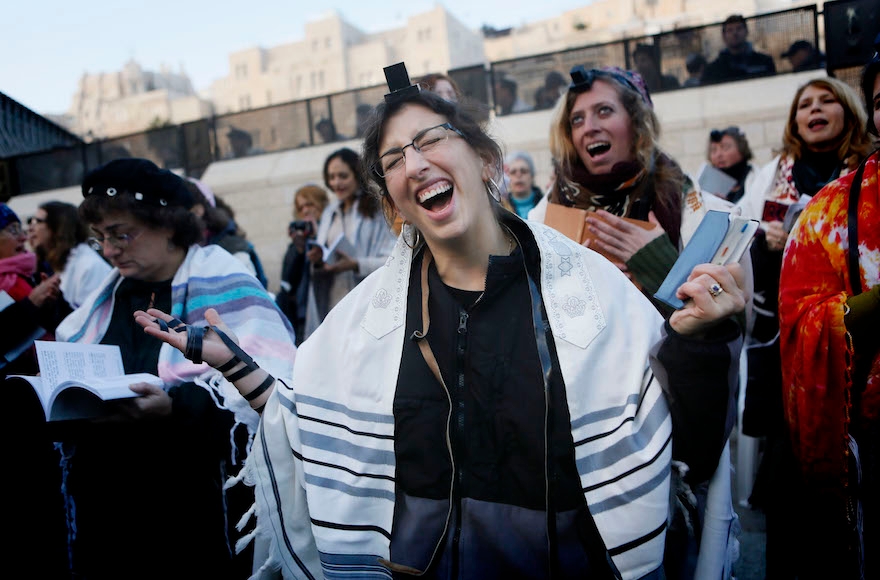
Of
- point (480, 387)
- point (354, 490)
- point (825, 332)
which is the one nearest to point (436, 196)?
point (480, 387)

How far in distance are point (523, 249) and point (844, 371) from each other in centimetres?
114

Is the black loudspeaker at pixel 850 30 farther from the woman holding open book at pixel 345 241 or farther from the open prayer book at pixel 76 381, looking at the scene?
the open prayer book at pixel 76 381

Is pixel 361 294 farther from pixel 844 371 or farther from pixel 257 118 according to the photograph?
pixel 257 118

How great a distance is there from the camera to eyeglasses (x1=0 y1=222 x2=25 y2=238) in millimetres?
4211

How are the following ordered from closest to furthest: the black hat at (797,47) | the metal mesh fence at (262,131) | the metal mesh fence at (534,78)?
the black hat at (797,47), the metal mesh fence at (534,78), the metal mesh fence at (262,131)

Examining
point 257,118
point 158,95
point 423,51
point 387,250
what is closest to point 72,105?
point 158,95

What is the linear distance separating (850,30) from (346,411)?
4210 millimetres

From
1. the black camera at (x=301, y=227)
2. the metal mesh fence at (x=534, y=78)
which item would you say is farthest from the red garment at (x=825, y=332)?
the metal mesh fence at (x=534, y=78)

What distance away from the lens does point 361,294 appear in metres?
2.13

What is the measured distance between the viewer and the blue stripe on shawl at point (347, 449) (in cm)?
191

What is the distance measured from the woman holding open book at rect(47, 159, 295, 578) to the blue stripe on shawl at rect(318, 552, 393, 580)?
0.78 metres

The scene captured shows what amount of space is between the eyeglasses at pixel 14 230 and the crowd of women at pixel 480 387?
1.11 metres

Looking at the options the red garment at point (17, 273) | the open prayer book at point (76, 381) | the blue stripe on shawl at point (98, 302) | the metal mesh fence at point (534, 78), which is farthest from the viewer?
the metal mesh fence at point (534, 78)

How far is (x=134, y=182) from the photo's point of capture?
2.96 meters
